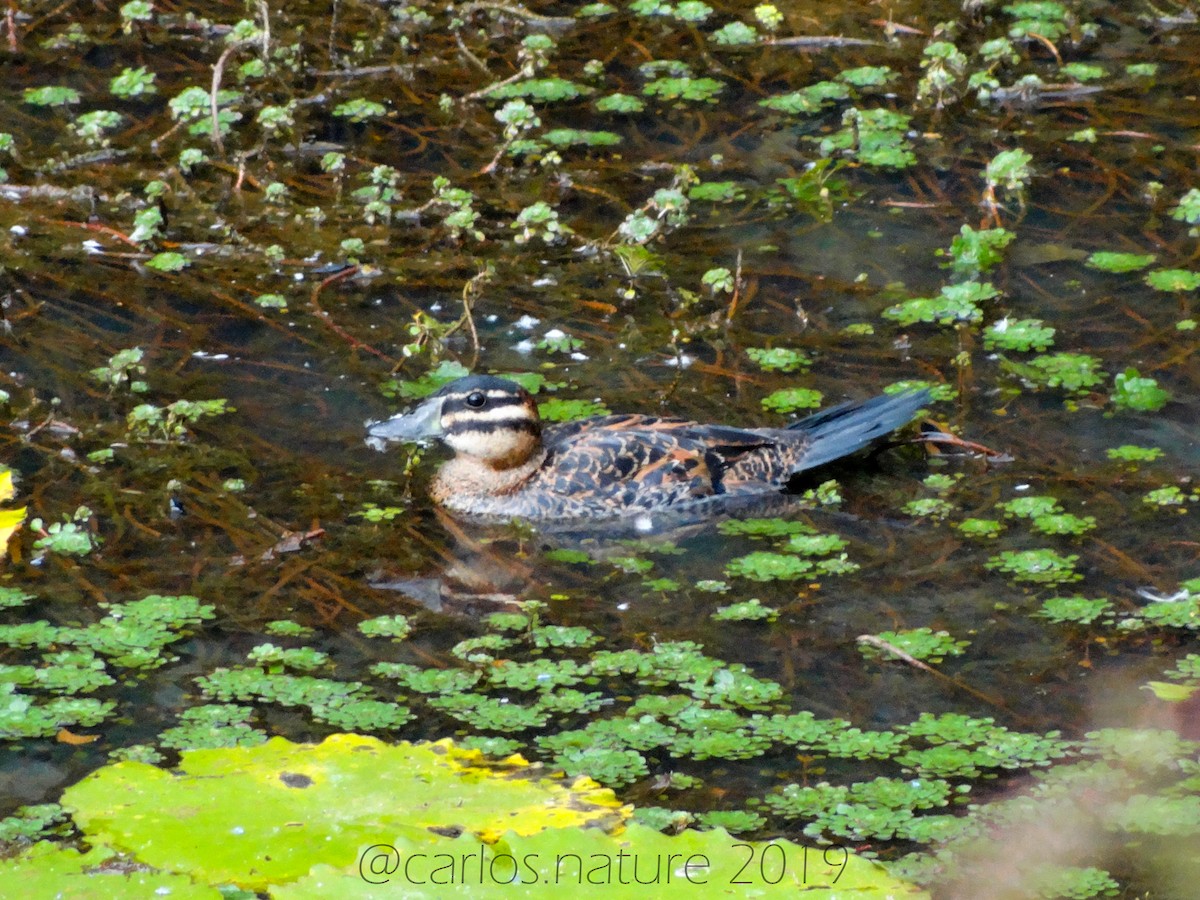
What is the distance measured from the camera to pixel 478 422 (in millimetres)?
7316

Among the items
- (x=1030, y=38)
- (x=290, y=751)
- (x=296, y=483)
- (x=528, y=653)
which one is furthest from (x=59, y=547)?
(x=1030, y=38)

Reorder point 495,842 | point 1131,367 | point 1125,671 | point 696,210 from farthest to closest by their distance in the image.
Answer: point 696,210 < point 1131,367 < point 1125,671 < point 495,842

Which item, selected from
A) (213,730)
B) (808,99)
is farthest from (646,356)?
(213,730)

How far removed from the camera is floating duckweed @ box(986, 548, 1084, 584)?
651 cm

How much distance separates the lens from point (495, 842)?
12.6 feet

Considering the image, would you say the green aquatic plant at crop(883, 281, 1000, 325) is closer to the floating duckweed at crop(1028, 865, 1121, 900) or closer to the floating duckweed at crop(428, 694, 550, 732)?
the floating duckweed at crop(428, 694, 550, 732)

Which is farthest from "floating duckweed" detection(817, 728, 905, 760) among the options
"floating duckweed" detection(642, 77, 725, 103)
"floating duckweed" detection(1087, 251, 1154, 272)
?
"floating duckweed" detection(642, 77, 725, 103)

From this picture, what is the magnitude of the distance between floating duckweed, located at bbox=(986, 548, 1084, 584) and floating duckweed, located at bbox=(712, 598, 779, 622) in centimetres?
100

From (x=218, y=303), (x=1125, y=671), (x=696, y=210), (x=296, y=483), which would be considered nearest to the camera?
(x=1125, y=671)

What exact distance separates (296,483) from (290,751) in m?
3.06

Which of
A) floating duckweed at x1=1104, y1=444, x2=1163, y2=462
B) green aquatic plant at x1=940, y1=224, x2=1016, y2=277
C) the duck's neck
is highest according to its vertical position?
green aquatic plant at x1=940, y1=224, x2=1016, y2=277

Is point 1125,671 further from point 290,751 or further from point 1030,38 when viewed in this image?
point 1030,38

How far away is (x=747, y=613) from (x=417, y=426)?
1.94 m

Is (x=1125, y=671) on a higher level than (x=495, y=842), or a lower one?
lower
